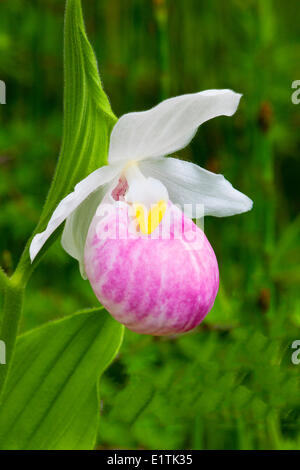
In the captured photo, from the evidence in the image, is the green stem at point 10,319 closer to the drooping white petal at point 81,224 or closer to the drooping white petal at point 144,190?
the drooping white petal at point 81,224

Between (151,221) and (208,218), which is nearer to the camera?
(151,221)

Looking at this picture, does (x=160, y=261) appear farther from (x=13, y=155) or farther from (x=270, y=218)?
(x=13, y=155)

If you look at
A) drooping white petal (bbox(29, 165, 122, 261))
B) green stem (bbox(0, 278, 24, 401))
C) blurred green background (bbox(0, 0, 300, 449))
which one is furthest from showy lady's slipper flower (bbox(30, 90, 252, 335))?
blurred green background (bbox(0, 0, 300, 449))

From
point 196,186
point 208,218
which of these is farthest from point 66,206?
point 208,218

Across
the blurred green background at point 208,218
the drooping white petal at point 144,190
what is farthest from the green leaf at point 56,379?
the drooping white petal at point 144,190

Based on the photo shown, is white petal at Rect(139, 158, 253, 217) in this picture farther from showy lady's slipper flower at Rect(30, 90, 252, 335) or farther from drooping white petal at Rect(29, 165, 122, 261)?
drooping white petal at Rect(29, 165, 122, 261)

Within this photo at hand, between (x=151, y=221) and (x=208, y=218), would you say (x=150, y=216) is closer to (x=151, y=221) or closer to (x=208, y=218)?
(x=151, y=221)

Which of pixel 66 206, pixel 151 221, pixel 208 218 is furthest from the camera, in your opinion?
pixel 208 218
